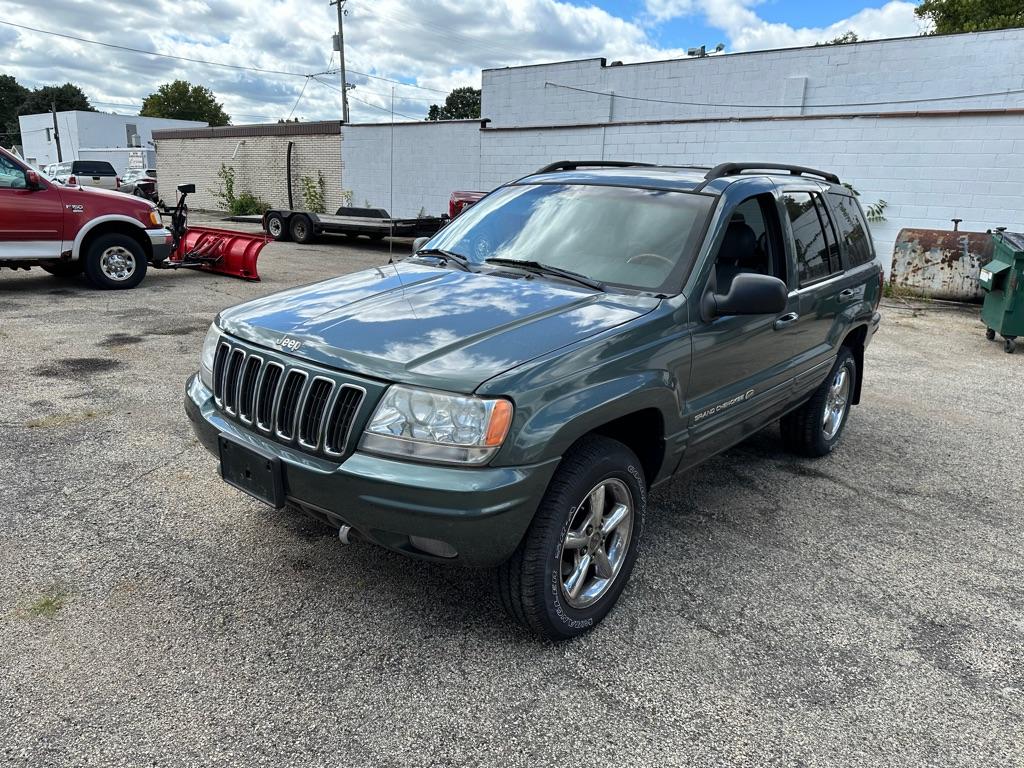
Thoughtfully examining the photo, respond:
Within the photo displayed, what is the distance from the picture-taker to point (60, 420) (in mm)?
5047

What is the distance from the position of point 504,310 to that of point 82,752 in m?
2.03

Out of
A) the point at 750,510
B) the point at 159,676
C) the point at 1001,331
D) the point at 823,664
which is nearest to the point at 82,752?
the point at 159,676

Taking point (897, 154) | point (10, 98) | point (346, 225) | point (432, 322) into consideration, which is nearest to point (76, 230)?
point (346, 225)

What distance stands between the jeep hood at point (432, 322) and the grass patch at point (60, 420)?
8.29 ft

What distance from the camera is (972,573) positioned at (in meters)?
3.56

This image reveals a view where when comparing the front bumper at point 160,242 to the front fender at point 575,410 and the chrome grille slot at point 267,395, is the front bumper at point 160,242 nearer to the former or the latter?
the chrome grille slot at point 267,395

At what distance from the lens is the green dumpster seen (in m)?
8.09

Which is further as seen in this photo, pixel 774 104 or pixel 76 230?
pixel 774 104

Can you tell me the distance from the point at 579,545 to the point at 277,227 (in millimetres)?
17318

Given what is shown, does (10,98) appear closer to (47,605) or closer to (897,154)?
(897,154)

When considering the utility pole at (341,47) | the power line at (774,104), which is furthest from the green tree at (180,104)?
the power line at (774,104)

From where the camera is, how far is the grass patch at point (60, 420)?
16.2ft

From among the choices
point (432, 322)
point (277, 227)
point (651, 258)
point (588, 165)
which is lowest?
point (277, 227)

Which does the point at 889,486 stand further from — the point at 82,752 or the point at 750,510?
the point at 82,752
